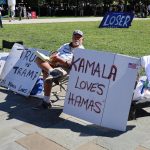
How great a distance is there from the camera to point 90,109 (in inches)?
222

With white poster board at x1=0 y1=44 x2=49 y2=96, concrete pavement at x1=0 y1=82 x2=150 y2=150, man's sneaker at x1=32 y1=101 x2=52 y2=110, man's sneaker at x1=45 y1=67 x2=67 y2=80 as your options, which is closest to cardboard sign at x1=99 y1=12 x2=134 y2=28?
white poster board at x1=0 y1=44 x2=49 y2=96

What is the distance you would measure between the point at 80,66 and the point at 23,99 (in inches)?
62.1

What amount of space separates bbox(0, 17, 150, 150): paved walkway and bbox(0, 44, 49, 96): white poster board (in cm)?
69

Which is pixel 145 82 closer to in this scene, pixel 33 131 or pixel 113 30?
pixel 33 131

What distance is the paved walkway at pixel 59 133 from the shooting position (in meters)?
4.98

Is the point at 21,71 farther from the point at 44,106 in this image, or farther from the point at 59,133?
the point at 59,133

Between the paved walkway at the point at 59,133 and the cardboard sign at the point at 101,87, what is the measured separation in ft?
0.53

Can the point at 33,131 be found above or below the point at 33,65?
below

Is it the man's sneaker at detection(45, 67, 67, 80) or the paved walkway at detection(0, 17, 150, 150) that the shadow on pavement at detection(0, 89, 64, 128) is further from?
the man's sneaker at detection(45, 67, 67, 80)

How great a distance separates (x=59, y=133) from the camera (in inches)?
212

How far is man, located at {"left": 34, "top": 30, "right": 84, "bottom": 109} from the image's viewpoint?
20.7ft

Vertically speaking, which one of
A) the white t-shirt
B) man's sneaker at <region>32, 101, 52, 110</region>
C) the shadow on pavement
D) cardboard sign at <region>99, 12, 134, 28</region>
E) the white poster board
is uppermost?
cardboard sign at <region>99, 12, 134, 28</region>

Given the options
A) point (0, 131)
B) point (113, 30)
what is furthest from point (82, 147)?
point (113, 30)

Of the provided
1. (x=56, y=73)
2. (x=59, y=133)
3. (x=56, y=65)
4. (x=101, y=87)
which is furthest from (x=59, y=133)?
(x=56, y=65)
